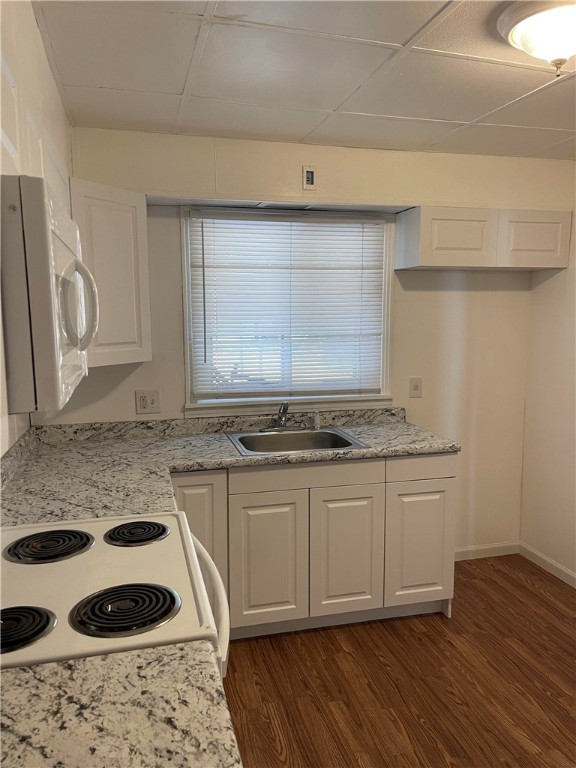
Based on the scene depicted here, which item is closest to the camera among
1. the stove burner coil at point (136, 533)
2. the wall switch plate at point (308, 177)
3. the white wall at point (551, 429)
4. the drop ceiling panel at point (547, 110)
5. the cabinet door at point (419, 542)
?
the stove burner coil at point (136, 533)

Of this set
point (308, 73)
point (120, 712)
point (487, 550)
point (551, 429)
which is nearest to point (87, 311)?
point (120, 712)

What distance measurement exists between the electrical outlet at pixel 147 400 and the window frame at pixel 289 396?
0.15 m

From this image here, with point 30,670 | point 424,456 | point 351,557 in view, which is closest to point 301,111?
point 424,456

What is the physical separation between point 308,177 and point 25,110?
1631mm

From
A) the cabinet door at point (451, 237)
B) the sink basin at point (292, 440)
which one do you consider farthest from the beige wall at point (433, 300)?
the sink basin at point (292, 440)

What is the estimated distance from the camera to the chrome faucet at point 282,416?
3.06 meters

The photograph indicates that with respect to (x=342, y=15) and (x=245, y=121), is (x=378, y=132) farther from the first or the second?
(x=342, y=15)

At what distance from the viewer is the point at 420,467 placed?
9.02ft

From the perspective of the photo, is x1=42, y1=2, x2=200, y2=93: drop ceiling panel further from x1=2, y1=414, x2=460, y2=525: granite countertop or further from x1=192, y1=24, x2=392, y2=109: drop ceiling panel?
x1=2, y1=414, x2=460, y2=525: granite countertop

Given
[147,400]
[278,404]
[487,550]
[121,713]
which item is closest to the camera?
[121,713]

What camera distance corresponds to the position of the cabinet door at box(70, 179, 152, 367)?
2.33 m

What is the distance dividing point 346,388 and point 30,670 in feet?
8.24

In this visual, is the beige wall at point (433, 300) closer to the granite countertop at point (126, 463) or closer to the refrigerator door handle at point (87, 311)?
the granite countertop at point (126, 463)

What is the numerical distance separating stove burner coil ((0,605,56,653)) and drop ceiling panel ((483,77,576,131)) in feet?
7.78
